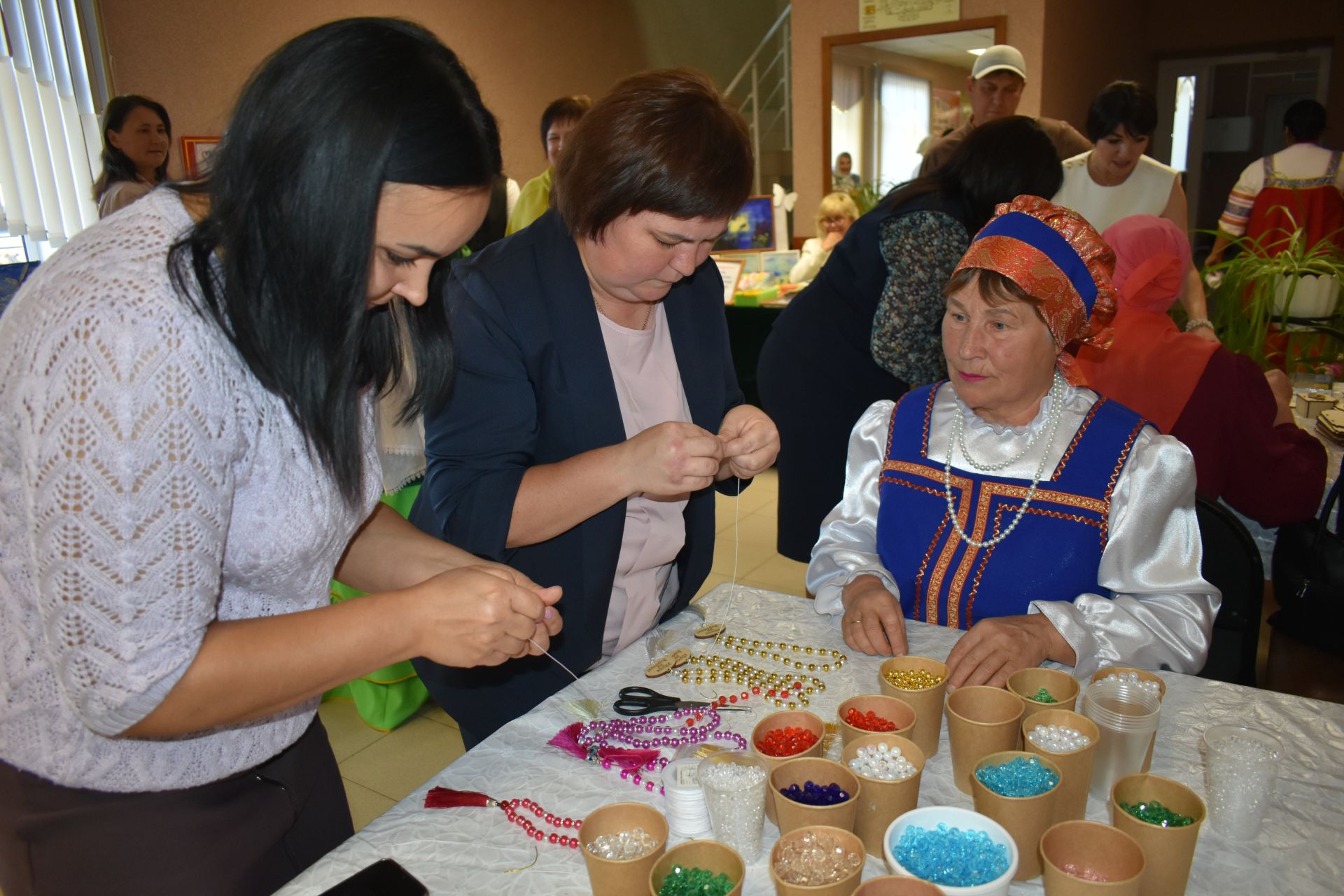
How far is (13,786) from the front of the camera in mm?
1078

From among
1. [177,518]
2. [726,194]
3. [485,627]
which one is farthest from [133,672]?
[726,194]

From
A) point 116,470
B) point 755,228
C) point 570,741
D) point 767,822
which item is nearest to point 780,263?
point 755,228

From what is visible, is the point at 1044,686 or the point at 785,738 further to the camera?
the point at 1044,686

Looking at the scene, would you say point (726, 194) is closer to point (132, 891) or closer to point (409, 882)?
point (409, 882)

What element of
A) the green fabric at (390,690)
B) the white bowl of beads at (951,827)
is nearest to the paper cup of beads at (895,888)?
the white bowl of beads at (951,827)

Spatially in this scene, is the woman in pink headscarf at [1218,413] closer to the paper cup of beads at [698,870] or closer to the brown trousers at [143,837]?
the paper cup of beads at [698,870]

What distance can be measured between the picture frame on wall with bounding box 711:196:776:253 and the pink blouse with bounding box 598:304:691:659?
436cm

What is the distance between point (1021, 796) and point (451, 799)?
677mm

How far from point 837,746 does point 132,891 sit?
877 mm

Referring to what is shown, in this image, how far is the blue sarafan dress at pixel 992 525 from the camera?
1.71 metres

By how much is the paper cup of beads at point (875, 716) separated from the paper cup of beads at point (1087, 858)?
0.24 metres

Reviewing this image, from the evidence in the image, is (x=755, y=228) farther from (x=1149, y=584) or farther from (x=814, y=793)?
(x=814, y=793)

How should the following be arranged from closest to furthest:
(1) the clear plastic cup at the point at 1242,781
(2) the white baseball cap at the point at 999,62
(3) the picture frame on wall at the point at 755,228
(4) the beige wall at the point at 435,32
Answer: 1. (1) the clear plastic cup at the point at 1242,781
2. (2) the white baseball cap at the point at 999,62
3. (4) the beige wall at the point at 435,32
4. (3) the picture frame on wall at the point at 755,228

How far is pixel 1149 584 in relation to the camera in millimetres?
1636
